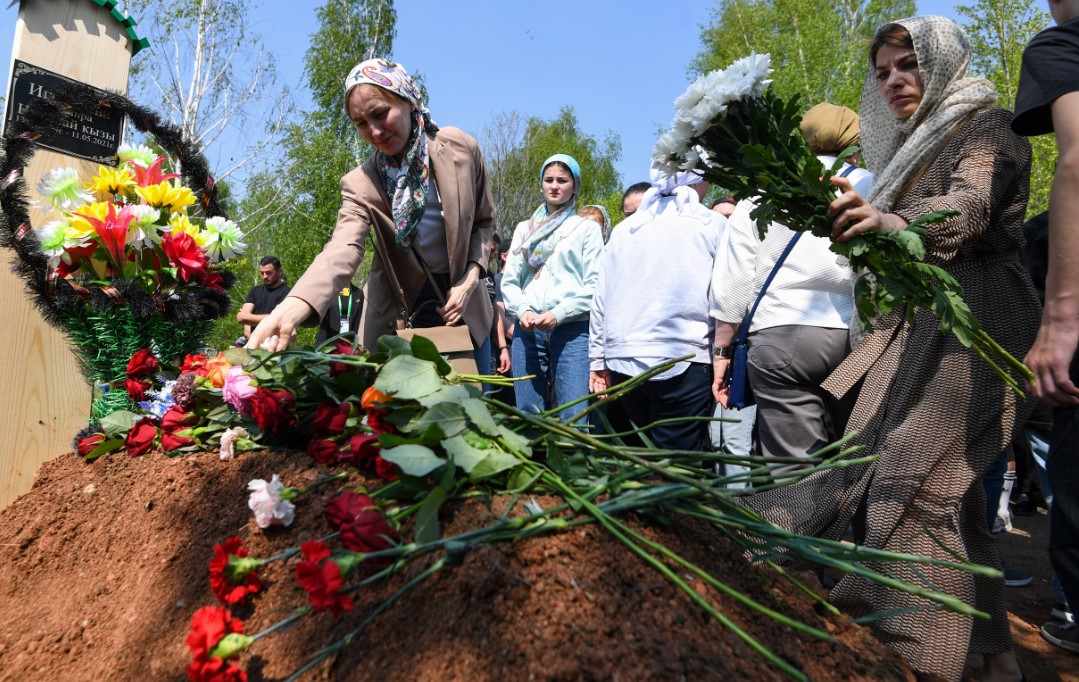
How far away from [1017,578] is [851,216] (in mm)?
2860

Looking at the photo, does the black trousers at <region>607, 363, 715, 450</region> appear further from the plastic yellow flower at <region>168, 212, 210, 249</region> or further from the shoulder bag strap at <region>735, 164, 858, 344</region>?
the plastic yellow flower at <region>168, 212, 210, 249</region>

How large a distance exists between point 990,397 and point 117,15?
3.36m

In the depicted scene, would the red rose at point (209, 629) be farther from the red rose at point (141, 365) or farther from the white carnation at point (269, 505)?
the red rose at point (141, 365)

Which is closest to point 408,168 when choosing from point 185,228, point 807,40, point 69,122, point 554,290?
point 185,228

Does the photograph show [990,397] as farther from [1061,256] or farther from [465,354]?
[465,354]

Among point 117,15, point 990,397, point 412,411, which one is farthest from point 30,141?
point 990,397

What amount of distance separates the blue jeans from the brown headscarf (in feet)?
5.33

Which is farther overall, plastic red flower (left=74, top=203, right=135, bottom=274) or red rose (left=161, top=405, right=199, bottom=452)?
plastic red flower (left=74, top=203, right=135, bottom=274)

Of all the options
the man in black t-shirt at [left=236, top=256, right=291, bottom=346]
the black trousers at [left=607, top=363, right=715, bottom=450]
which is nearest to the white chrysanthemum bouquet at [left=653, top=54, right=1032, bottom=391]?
the black trousers at [left=607, top=363, right=715, bottom=450]

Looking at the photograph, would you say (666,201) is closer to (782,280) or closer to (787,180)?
(782,280)

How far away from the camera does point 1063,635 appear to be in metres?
2.85

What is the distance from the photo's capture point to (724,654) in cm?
107

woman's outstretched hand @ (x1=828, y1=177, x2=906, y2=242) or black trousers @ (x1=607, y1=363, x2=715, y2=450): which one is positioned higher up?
woman's outstretched hand @ (x1=828, y1=177, x2=906, y2=242)

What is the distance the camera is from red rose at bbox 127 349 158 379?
225cm
